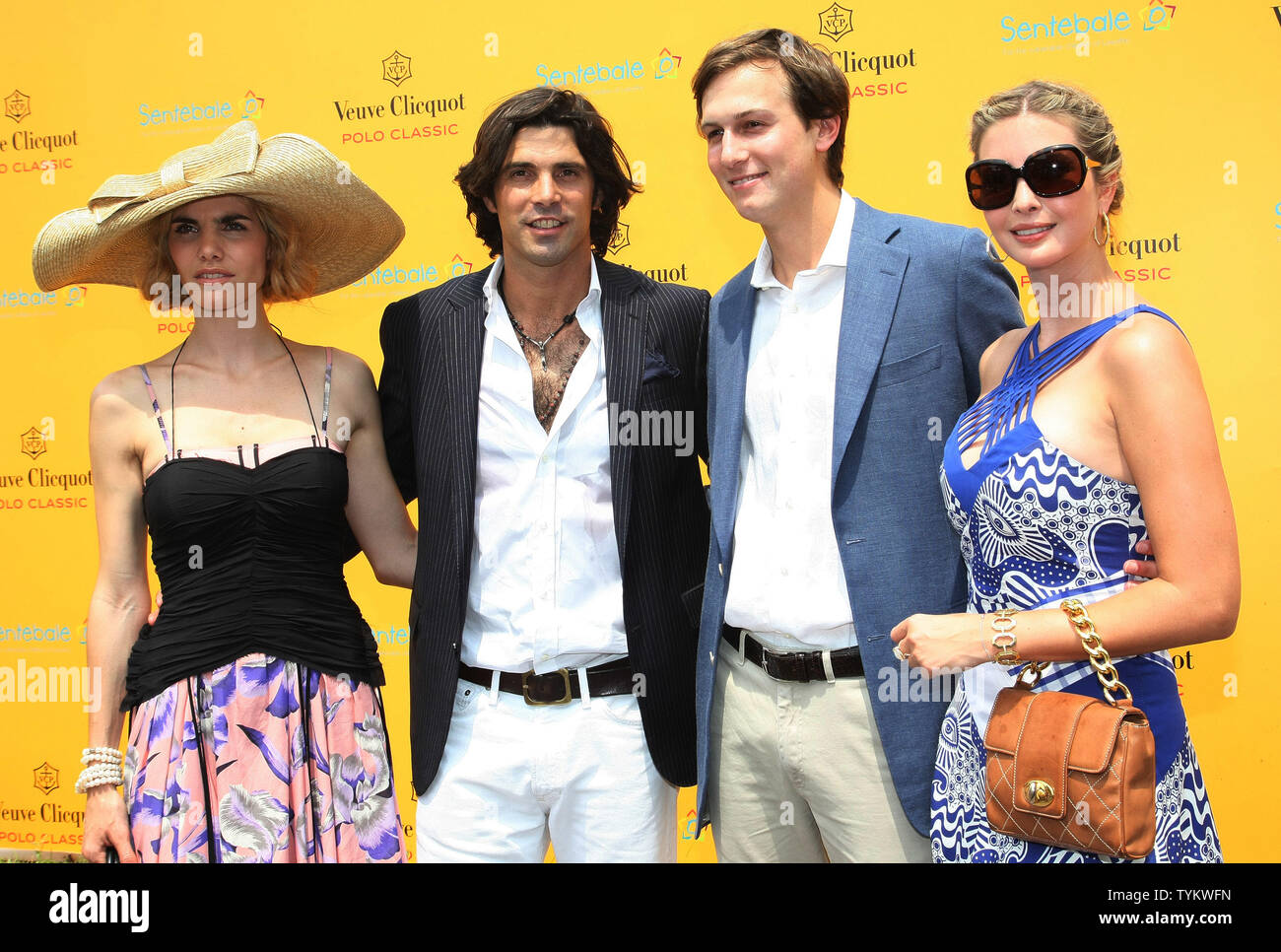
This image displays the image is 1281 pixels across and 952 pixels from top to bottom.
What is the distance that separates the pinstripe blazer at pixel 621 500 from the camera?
8.09 feet

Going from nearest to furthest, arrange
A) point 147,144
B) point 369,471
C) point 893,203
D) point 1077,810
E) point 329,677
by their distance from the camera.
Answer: point 1077,810
point 329,677
point 369,471
point 893,203
point 147,144

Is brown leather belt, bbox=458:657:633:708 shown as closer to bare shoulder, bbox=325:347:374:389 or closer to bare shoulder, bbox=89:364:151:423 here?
bare shoulder, bbox=325:347:374:389

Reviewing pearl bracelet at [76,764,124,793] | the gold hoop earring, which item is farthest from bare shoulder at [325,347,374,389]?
the gold hoop earring

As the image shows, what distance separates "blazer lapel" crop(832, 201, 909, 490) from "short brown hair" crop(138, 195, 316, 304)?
4.94 ft

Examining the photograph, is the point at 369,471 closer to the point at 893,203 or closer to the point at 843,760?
the point at 843,760

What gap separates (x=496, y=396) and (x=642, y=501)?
1.50 ft

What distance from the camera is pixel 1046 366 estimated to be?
76.7 inches

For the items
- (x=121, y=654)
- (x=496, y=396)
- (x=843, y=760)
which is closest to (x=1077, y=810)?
(x=843, y=760)

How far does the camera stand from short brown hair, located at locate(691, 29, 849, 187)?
244 centimetres

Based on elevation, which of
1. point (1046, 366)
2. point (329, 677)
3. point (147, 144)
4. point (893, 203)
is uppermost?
point (147, 144)

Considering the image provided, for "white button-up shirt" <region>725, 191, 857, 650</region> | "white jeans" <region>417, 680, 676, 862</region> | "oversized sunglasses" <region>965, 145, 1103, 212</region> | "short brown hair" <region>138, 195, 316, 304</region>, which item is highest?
"short brown hair" <region>138, 195, 316, 304</region>

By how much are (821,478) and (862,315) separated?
1.24 ft

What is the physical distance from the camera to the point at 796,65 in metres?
2.43

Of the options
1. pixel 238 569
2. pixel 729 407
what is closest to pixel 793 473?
pixel 729 407
